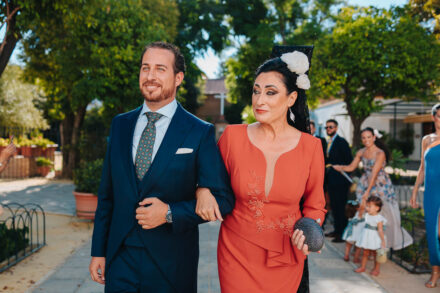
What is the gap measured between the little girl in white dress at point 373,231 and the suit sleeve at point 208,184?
139 inches

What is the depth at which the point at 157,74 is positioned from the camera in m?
2.25

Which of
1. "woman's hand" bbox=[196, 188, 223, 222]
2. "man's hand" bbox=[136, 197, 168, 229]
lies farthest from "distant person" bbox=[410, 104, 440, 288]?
"man's hand" bbox=[136, 197, 168, 229]

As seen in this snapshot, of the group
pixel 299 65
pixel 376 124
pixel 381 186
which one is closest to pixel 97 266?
pixel 299 65

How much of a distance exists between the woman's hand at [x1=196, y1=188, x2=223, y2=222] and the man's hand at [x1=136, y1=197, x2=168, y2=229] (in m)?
0.18

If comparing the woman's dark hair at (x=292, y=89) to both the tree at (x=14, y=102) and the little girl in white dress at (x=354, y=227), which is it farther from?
the tree at (x=14, y=102)

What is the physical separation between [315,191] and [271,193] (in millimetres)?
297

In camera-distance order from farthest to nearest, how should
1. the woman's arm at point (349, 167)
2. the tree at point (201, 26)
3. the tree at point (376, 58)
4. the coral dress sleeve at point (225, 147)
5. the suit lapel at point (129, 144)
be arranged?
the tree at point (201, 26)
the tree at point (376, 58)
the woman's arm at point (349, 167)
the coral dress sleeve at point (225, 147)
the suit lapel at point (129, 144)

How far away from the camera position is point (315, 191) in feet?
7.98

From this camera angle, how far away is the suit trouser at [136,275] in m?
2.12

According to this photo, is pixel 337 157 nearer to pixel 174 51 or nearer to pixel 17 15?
pixel 174 51

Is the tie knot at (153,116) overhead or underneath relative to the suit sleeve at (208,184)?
overhead

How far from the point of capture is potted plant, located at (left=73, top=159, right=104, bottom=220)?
7.95m

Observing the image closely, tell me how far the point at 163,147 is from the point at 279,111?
2.49ft

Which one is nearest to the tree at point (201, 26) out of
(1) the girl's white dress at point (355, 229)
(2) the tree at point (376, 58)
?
(2) the tree at point (376, 58)
